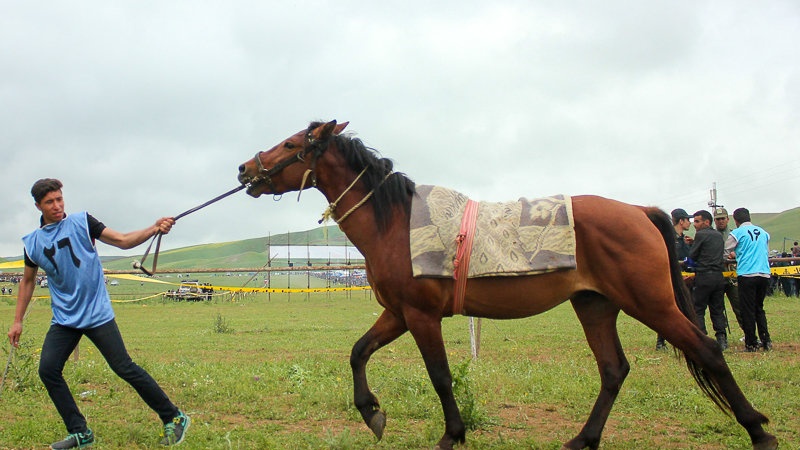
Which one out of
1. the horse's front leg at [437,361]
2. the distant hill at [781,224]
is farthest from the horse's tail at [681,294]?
the distant hill at [781,224]

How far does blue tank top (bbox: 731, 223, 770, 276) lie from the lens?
33.7 ft

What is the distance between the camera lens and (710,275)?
10.5 meters

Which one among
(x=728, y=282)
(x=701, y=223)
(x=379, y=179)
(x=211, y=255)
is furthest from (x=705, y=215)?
(x=211, y=255)

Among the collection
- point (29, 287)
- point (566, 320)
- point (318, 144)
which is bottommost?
point (566, 320)

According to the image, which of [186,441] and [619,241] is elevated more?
[619,241]

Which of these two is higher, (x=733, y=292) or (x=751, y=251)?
(x=751, y=251)

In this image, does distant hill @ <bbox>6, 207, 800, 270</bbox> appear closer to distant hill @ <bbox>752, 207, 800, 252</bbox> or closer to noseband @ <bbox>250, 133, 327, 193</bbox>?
distant hill @ <bbox>752, 207, 800, 252</bbox>

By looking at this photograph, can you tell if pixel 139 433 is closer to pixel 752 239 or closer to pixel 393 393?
pixel 393 393

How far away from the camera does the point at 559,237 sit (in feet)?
16.4

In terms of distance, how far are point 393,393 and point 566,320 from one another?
1215 cm

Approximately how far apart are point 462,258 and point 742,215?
7.89m

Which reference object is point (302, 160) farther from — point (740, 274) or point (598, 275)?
point (740, 274)

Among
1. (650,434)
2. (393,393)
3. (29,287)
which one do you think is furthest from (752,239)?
(29,287)

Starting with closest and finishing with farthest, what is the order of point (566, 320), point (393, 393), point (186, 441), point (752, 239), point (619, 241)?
point (619, 241), point (186, 441), point (393, 393), point (752, 239), point (566, 320)
